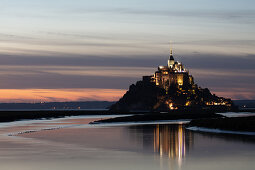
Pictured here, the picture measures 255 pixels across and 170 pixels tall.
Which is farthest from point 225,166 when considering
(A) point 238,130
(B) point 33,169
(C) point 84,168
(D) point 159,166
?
(A) point 238,130

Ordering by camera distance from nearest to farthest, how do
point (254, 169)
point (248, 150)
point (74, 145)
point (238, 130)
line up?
point (254, 169)
point (248, 150)
point (74, 145)
point (238, 130)

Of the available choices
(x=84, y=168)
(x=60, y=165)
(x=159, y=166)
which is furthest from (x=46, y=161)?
(x=159, y=166)

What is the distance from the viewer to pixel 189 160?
24.6 m

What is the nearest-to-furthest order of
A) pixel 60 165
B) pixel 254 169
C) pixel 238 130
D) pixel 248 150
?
pixel 254 169
pixel 60 165
pixel 248 150
pixel 238 130

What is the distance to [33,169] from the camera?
71.4ft

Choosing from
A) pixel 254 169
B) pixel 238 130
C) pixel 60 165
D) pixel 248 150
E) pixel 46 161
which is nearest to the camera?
pixel 254 169

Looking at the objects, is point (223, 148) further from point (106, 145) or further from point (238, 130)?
point (238, 130)

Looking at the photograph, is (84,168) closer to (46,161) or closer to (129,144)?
(46,161)

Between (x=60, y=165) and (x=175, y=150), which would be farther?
(x=175, y=150)

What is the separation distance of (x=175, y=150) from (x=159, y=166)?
760 centimetres

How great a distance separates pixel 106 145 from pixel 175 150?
6186 millimetres

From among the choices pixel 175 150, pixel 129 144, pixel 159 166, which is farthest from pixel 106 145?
pixel 159 166

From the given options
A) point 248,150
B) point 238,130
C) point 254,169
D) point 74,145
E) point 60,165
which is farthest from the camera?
point 238,130

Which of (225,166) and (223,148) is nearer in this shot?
(225,166)
